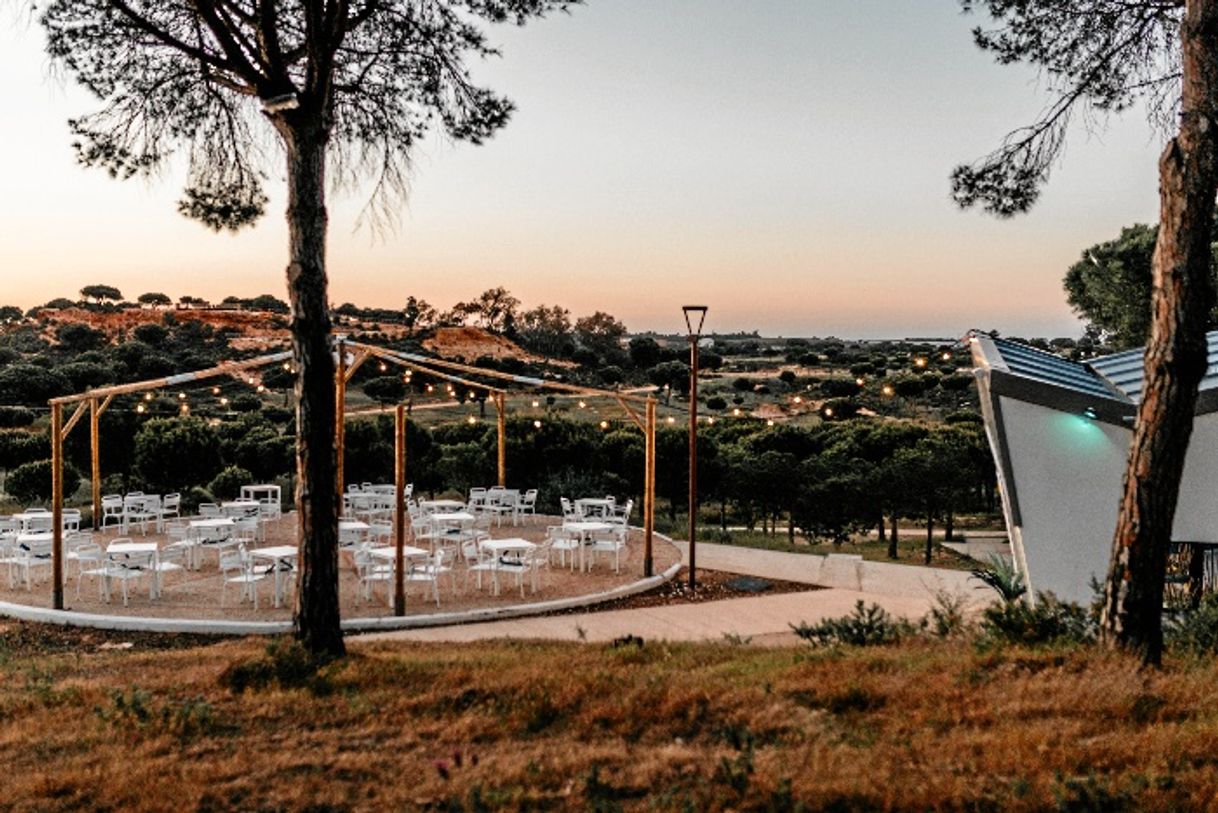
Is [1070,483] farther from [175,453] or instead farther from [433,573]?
[175,453]

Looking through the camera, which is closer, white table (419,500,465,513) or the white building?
the white building

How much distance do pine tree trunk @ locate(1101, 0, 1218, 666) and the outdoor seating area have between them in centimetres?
650

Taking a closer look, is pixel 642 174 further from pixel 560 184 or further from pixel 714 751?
pixel 714 751

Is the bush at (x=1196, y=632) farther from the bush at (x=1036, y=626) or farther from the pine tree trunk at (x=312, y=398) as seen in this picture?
the pine tree trunk at (x=312, y=398)

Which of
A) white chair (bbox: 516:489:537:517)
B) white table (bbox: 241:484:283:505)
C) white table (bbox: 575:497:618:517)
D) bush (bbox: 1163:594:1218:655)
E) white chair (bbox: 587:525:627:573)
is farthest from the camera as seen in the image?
white table (bbox: 241:484:283:505)

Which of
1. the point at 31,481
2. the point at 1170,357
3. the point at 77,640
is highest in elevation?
the point at 1170,357

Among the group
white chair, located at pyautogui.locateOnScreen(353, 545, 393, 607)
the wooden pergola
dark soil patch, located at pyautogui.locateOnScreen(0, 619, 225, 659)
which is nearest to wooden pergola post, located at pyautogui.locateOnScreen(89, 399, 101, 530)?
the wooden pergola

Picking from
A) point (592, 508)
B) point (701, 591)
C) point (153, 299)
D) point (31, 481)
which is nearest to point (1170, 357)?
point (701, 591)

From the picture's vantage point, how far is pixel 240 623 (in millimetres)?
9102

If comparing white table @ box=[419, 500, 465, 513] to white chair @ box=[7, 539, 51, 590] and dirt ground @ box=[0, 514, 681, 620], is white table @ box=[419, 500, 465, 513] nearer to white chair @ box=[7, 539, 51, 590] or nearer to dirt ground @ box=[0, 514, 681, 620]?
dirt ground @ box=[0, 514, 681, 620]

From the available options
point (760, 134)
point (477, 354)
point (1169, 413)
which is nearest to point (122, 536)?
point (760, 134)

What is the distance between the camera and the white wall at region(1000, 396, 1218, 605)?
8.11 metres

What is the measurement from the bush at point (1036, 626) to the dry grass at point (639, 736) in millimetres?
479

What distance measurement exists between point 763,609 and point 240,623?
17.6 ft
